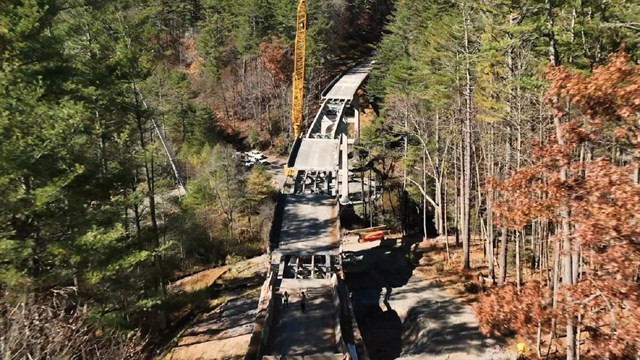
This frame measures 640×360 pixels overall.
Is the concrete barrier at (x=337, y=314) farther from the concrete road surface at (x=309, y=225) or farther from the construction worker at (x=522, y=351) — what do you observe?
the construction worker at (x=522, y=351)

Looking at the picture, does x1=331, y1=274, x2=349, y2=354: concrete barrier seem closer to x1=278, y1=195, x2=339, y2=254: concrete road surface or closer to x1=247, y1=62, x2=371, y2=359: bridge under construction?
x1=247, y1=62, x2=371, y2=359: bridge under construction

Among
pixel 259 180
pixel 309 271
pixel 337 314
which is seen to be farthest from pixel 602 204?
pixel 259 180

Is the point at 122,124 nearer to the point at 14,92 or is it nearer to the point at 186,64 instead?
the point at 14,92

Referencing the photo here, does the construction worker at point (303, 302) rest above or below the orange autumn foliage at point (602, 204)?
below

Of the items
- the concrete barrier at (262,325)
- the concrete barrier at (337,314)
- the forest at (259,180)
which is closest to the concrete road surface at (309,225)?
the concrete barrier at (337,314)

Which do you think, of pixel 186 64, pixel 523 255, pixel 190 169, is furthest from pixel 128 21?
pixel 186 64
